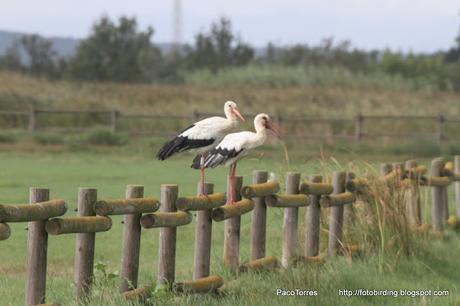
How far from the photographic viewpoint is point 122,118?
39.9 meters

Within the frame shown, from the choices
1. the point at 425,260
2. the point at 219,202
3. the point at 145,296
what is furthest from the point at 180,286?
the point at 425,260

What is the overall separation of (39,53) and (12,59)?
3181mm

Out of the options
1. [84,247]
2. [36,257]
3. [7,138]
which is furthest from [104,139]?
[36,257]

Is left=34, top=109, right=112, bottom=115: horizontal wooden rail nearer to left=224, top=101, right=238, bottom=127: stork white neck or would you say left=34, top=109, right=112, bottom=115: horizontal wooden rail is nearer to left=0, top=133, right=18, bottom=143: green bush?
left=0, top=133, right=18, bottom=143: green bush

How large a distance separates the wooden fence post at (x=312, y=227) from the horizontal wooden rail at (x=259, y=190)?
1001 mm

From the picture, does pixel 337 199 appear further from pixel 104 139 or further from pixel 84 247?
pixel 104 139

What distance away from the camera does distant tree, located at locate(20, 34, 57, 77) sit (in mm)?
77375

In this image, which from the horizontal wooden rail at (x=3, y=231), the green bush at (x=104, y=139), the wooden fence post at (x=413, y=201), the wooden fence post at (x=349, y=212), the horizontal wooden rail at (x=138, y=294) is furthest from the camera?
the green bush at (x=104, y=139)

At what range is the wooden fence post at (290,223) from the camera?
1145 centimetres

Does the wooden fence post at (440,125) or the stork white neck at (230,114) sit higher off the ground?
the wooden fence post at (440,125)

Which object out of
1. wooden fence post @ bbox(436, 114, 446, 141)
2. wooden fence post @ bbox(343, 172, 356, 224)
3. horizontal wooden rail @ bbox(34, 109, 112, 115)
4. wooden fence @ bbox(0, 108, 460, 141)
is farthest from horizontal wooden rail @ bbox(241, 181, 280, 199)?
wooden fence post @ bbox(436, 114, 446, 141)

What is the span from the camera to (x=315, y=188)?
11750 mm

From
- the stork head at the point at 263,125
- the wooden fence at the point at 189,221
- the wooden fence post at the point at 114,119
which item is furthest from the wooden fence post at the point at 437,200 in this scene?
the wooden fence post at the point at 114,119

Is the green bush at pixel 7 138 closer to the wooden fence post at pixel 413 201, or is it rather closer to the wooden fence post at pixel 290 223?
the wooden fence post at pixel 413 201
